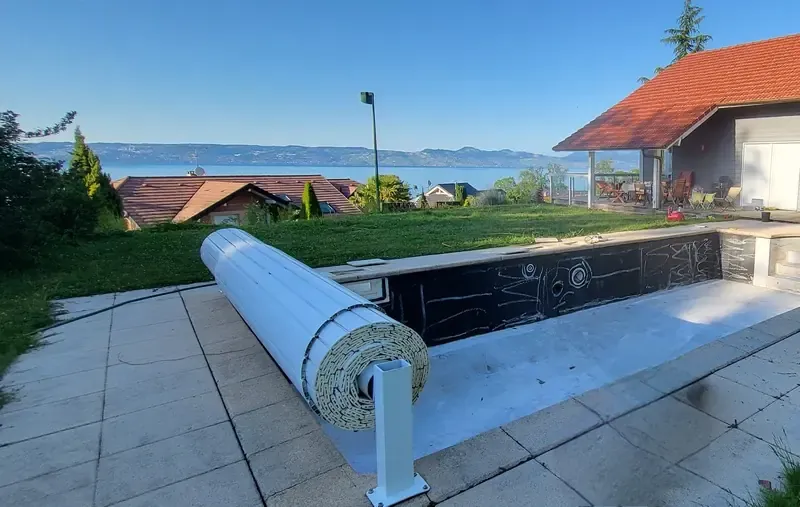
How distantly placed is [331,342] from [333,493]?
2.25ft

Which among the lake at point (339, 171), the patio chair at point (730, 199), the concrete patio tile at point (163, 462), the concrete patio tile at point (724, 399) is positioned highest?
the lake at point (339, 171)

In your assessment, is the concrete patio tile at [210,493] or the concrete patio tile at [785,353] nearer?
the concrete patio tile at [210,493]

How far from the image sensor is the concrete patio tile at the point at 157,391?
117 inches

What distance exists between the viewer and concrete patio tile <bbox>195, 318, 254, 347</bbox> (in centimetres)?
406

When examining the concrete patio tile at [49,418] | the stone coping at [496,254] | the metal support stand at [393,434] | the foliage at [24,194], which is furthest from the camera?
the foliage at [24,194]

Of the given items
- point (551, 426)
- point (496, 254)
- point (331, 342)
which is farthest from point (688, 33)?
point (331, 342)

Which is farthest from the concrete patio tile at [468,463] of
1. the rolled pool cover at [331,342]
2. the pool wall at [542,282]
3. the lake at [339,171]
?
the lake at [339,171]

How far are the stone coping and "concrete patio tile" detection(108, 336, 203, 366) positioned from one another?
1594mm

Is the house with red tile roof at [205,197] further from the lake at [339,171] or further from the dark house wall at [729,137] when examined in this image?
the lake at [339,171]

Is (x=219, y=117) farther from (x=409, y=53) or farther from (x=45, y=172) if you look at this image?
(x=45, y=172)

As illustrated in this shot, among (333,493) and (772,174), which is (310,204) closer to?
(772,174)

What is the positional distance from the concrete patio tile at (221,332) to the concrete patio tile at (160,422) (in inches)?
41.6

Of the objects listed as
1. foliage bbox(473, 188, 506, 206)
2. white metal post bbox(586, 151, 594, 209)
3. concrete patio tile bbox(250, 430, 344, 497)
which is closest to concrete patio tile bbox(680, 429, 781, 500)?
concrete patio tile bbox(250, 430, 344, 497)

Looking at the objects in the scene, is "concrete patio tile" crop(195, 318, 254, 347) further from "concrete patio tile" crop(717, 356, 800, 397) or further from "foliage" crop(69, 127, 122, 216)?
"foliage" crop(69, 127, 122, 216)
